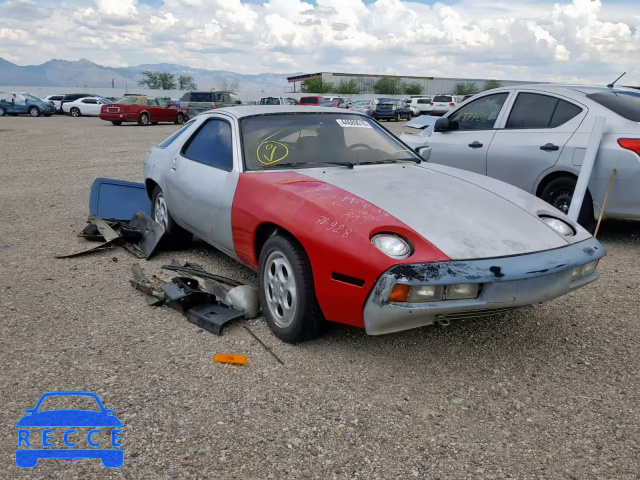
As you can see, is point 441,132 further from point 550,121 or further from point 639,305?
point 639,305

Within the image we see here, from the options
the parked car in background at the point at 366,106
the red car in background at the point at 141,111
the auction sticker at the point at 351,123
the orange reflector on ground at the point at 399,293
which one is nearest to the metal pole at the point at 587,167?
the auction sticker at the point at 351,123

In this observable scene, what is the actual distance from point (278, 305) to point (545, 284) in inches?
60.3

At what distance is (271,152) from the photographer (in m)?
4.18

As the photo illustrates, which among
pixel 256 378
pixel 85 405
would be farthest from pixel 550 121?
pixel 85 405

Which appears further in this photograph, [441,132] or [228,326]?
[441,132]

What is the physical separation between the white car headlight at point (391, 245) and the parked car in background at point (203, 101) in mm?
26795

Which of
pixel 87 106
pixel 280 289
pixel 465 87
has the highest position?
pixel 465 87

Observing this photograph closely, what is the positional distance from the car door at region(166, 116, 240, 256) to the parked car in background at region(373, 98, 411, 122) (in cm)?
3073

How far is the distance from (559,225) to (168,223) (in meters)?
3.32

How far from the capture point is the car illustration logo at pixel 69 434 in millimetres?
2459

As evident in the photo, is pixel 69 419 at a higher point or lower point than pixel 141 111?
higher

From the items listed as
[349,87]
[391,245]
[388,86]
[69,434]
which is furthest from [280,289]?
[388,86]

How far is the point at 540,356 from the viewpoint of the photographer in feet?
11.2

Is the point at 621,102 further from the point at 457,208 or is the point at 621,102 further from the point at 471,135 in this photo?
the point at 457,208
